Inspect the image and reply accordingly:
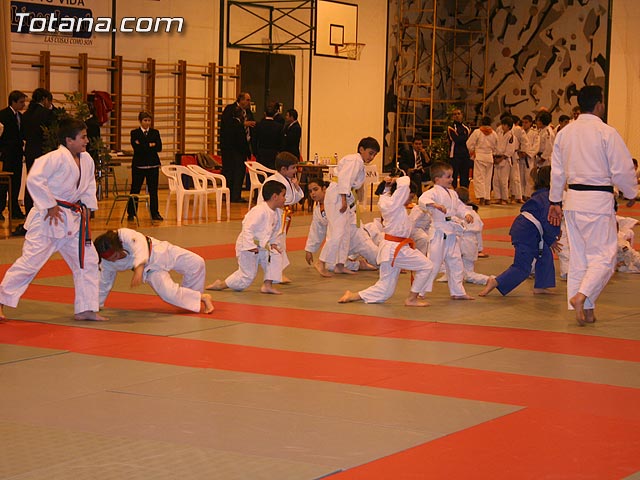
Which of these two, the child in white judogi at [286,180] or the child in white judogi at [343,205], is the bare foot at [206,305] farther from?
the child in white judogi at [343,205]

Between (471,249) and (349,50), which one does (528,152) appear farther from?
(471,249)

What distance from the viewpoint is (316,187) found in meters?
10.2

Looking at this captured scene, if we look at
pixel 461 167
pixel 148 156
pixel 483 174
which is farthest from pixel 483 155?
pixel 148 156

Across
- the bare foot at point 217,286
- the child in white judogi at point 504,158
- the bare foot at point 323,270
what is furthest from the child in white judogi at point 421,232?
the child in white judogi at point 504,158

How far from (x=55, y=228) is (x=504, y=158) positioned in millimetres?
13469

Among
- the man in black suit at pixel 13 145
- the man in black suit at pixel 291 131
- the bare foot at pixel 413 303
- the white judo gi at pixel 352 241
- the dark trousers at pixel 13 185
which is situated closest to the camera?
the bare foot at pixel 413 303

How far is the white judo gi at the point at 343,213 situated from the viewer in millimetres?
9922

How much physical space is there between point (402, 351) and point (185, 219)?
8765mm

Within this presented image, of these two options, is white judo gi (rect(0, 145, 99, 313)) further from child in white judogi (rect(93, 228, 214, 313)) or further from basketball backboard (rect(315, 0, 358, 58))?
basketball backboard (rect(315, 0, 358, 58))

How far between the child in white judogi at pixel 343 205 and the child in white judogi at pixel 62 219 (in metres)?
3.15

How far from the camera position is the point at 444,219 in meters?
8.52

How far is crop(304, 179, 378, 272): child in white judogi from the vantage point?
1020cm

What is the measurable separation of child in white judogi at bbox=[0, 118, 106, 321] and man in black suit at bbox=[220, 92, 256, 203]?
10.1m

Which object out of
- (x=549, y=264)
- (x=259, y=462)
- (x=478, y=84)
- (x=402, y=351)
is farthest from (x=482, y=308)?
(x=478, y=84)
